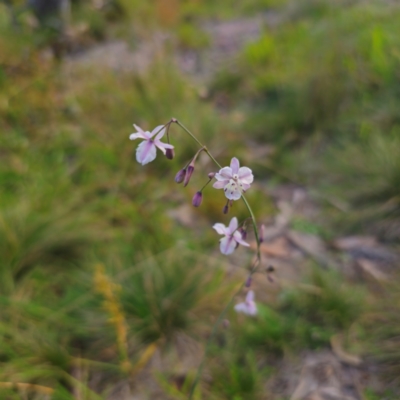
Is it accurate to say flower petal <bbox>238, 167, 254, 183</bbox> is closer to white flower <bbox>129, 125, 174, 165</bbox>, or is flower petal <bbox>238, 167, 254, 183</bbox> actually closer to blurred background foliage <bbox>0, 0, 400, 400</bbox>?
white flower <bbox>129, 125, 174, 165</bbox>

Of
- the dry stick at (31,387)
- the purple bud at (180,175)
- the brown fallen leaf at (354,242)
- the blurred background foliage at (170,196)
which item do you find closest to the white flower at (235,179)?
the purple bud at (180,175)

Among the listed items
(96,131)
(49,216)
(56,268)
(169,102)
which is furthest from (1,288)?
(169,102)

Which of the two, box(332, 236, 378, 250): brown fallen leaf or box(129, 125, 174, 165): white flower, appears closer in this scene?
box(129, 125, 174, 165): white flower

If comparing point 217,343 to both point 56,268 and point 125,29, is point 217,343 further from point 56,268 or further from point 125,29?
point 125,29

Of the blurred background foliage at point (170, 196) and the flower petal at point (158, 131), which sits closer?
the flower petal at point (158, 131)

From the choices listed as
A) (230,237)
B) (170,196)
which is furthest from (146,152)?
(170,196)

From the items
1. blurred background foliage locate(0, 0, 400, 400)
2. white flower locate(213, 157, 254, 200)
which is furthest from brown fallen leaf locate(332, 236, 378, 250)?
white flower locate(213, 157, 254, 200)

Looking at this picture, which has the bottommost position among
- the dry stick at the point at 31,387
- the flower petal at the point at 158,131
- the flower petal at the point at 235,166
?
the dry stick at the point at 31,387

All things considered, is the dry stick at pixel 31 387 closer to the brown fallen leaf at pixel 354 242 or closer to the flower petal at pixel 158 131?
the flower petal at pixel 158 131

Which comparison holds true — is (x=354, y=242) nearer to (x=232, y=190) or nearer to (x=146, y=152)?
(x=232, y=190)
